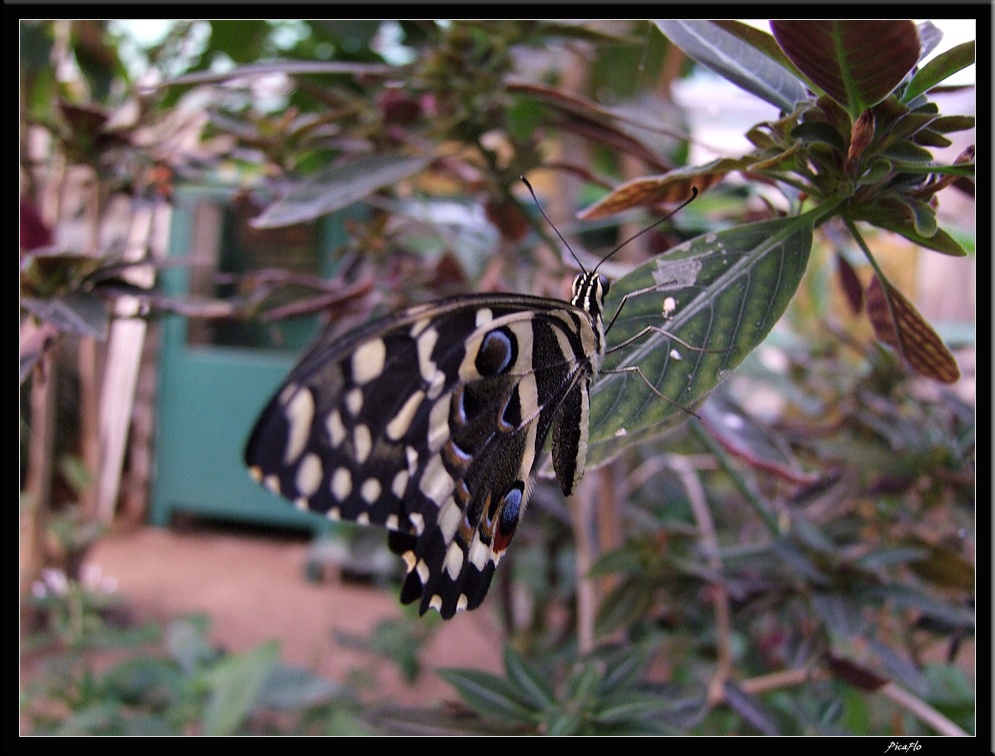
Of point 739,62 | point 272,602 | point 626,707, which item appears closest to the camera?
point 739,62

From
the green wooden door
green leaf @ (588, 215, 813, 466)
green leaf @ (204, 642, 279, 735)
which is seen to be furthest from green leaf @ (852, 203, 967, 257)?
the green wooden door

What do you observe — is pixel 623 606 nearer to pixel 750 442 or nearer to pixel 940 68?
pixel 750 442

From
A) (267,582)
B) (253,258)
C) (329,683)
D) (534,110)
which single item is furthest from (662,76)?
(267,582)

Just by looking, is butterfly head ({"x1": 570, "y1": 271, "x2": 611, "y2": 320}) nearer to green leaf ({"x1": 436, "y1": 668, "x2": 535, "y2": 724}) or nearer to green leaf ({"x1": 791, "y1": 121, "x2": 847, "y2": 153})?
green leaf ({"x1": 791, "y1": 121, "x2": 847, "y2": 153})

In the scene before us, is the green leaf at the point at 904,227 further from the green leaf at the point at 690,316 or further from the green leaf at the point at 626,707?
the green leaf at the point at 626,707
